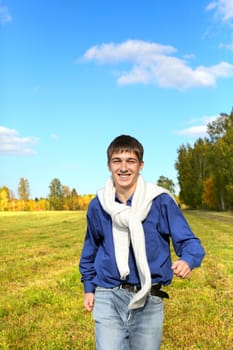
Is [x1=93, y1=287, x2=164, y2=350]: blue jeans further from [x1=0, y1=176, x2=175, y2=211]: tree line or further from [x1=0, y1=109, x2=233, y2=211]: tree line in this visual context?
[x1=0, y1=176, x2=175, y2=211]: tree line

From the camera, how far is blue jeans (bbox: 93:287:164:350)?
3.71m

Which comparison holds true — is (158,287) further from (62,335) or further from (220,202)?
(220,202)

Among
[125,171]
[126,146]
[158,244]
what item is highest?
[126,146]

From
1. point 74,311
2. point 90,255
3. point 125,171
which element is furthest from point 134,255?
point 74,311

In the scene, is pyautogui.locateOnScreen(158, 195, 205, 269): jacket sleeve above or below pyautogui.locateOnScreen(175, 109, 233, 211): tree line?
below

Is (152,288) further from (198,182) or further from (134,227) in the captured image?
(198,182)

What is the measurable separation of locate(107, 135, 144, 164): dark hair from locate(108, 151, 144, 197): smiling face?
0.03m

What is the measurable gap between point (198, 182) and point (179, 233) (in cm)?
8500

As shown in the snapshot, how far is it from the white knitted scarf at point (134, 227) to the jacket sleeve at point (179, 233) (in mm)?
149

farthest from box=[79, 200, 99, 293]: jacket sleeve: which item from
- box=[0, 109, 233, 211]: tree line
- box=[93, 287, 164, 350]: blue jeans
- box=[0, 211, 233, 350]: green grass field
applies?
box=[0, 109, 233, 211]: tree line

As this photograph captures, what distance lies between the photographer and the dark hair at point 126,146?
3916 mm

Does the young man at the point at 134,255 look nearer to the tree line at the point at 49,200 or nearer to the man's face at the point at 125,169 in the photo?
the man's face at the point at 125,169

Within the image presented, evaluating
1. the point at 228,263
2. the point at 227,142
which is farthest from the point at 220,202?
the point at 228,263

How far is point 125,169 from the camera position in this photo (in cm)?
387
